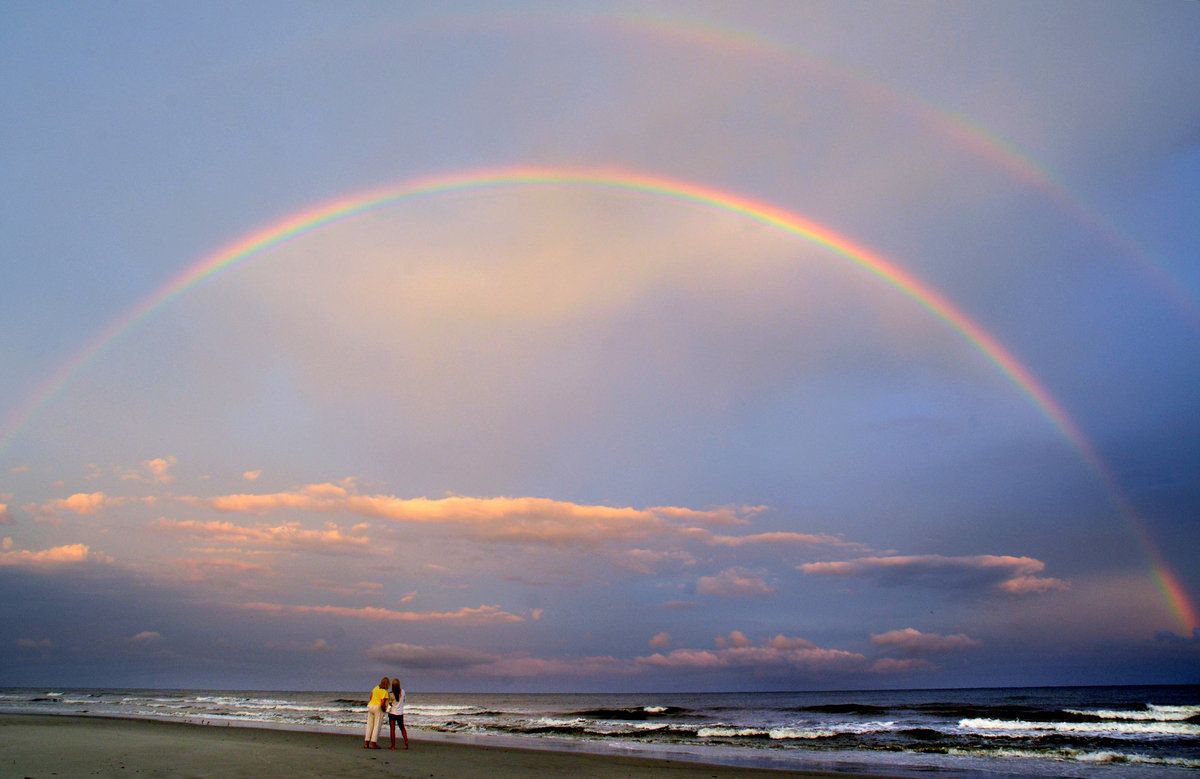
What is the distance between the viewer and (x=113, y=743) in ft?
77.9

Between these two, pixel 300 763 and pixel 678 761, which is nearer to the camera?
pixel 300 763

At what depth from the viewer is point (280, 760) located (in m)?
20.2

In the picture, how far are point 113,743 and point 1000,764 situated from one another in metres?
29.0

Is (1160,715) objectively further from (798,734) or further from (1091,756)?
(1091,756)

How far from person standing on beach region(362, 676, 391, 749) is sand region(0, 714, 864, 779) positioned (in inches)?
24.0

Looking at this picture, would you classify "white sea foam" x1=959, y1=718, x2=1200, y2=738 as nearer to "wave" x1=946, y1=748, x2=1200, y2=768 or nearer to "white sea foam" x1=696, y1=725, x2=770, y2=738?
"wave" x1=946, y1=748, x2=1200, y2=768

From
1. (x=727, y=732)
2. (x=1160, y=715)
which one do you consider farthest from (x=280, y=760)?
(x=1160, y=715)

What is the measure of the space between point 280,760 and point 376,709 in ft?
14.6

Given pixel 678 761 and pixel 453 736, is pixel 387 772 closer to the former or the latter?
pixel 678 761

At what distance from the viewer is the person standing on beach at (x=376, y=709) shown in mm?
24094

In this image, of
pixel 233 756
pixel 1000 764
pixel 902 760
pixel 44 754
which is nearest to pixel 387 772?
pixel 233 756

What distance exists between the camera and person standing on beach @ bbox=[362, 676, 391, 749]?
79.0 feet

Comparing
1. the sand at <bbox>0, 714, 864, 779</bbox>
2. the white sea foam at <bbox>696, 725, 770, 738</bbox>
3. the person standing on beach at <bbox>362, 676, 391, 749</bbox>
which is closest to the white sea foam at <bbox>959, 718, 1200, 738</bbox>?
the white sea foam at <bbox>696, 725, 770, 738</bbox>

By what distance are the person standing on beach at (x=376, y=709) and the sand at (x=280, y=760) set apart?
24.0 inches
